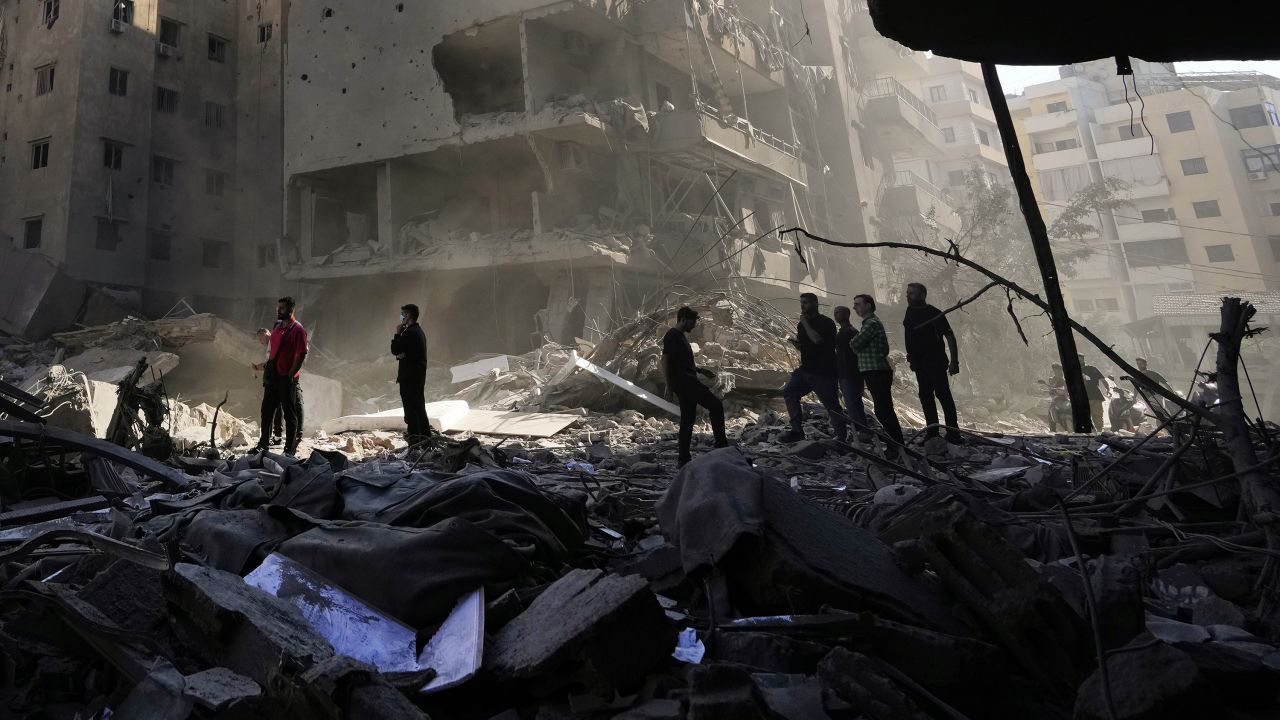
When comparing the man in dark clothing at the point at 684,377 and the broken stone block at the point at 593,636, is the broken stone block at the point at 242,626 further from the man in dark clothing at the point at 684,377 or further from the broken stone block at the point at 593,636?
the man in dark clothing at the point at 684,377

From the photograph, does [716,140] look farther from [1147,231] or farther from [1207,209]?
[1207,209]

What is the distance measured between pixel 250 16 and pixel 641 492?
31.8 meters

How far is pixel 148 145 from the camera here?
80.2 feet

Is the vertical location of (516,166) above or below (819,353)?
above

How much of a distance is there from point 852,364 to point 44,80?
98.0ft

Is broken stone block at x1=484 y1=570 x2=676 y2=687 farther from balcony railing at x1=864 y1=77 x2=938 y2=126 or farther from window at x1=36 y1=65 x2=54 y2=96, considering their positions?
balcony railing at x1=864 y1=77 x2=938 y2=126

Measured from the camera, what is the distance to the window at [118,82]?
2355cm

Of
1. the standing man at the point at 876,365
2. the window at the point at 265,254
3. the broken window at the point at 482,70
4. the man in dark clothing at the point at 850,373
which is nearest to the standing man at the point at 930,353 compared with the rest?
the standing man at the point at 876,365

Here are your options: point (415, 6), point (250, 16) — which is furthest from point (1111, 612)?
point (250, 16)

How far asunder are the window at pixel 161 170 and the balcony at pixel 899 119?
30.5 metres

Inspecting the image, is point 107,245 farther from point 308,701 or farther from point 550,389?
point 308,701

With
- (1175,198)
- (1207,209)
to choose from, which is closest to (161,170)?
(1175,198)

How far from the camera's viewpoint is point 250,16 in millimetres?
27547

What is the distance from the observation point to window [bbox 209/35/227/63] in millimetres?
27062
